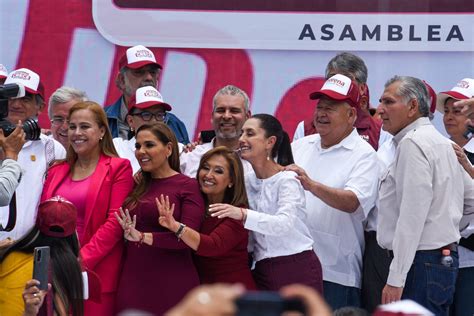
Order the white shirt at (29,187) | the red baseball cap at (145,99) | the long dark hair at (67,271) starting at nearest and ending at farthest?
the long dark hair at (67,271) → the white shirt at (29,187) → the red baseball cap at (145,99)

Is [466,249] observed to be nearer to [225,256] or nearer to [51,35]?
[225,256]

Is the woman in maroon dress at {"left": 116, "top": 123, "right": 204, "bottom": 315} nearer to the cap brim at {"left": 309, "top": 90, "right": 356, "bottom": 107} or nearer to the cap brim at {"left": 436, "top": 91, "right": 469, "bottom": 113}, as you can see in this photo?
the cap brim at {"left": 309, "top": 90, "right": 356, "bottom": 107}

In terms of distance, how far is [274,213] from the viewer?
5164mm

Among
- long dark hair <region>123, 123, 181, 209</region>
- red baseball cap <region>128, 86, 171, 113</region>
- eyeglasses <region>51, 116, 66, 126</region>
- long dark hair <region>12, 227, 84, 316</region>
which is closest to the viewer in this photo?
long dark hair <region>12, 227, 84, 316</region>

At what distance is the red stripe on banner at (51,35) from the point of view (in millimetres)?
6535

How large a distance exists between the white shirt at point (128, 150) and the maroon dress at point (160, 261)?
56cm

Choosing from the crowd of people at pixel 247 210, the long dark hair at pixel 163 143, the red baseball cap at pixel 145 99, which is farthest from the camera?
the red baseball cap at pixel 145 99

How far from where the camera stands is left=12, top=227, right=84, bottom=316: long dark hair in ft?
15.0

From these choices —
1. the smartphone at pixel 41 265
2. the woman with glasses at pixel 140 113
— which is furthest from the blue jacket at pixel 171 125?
the smartphone at pixel 41 265

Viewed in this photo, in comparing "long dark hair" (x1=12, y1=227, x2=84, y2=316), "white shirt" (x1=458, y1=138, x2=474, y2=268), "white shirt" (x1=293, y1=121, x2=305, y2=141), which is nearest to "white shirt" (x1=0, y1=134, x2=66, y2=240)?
"long dark hair" (x1=12, y1=227, x2=84, y2=316)

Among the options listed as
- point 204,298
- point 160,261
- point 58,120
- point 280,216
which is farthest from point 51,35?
point 204,298

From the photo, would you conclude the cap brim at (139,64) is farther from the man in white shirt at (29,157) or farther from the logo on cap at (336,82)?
the logo on cap at (336,82)

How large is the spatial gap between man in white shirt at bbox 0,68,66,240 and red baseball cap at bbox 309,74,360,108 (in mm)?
1369

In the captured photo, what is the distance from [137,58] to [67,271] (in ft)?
6.17
